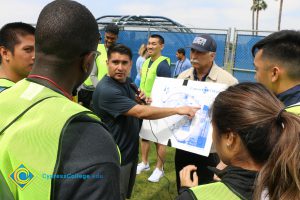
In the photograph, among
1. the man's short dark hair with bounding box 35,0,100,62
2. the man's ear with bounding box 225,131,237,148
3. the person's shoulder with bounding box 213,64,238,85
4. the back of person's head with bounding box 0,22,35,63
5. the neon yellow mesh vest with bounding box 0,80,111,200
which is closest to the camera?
the neon yellow mesh vest with bounding box 0,80,111,200

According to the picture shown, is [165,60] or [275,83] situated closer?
[275,83]

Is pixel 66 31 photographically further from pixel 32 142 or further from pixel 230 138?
pixel 230 138

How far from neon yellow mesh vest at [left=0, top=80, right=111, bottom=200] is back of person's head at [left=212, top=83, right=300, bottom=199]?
70 centimetres

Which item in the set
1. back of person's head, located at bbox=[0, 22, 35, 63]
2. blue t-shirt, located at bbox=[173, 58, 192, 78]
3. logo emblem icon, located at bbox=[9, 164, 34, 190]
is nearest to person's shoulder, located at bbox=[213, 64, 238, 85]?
back of person's head, located at bbox=[0, 22, 35, 63]

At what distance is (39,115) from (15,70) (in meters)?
1.74

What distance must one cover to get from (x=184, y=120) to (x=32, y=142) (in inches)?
88.5

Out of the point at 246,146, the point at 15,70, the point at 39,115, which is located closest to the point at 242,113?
the point at 246,146

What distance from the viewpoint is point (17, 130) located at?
1114 mm

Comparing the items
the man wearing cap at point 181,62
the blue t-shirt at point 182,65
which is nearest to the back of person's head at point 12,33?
the blue t-shirt at point 182,65

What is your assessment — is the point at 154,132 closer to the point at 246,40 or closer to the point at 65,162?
the point at 65,162

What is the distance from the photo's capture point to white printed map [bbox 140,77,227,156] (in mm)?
2994

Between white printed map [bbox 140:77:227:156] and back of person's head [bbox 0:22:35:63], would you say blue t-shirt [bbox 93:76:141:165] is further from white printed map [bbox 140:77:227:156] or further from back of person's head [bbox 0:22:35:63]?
back of person's head [bbox 0:22:35:63]

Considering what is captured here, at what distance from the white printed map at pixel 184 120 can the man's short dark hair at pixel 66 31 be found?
5.71 ft

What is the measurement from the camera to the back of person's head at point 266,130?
4.33ft
